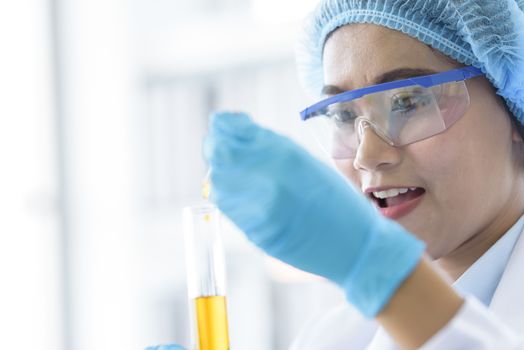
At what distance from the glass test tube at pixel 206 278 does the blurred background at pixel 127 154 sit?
2.07m

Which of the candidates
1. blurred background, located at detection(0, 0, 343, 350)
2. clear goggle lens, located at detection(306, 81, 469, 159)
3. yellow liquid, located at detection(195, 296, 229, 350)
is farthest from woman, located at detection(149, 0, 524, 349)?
blurred background, located at detection(0, 0, 343, 350)

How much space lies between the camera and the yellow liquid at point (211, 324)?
1303 mm

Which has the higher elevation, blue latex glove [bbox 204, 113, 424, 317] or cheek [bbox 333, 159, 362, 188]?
cheek [bbox 333, 159, 362, 188]

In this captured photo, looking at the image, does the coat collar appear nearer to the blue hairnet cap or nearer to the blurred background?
the blue hairnet cap

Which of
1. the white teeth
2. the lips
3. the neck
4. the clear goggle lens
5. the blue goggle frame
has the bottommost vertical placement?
the neck

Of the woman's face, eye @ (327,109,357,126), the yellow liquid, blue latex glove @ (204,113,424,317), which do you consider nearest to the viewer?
blue latex glove @ (204,113,424,317)

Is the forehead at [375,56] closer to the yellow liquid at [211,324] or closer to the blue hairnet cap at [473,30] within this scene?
the blue hairnet cap at [473,30]

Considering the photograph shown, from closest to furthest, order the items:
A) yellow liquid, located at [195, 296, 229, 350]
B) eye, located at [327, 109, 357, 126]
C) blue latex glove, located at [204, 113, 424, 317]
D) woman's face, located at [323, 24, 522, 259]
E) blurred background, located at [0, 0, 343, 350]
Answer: blue latex glove, located at [204, 113, 424, 317] < yellow liquid, located at [195, 296, 229, 350] < woman's face, located at [323, 24, 522, 259] < eye, located at [327, 109, 357, 126] < blurred background, located at [0, 0, 343, 350]

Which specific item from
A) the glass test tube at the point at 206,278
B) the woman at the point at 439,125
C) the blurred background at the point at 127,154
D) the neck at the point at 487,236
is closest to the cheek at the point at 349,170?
the woman at the point at 439,125

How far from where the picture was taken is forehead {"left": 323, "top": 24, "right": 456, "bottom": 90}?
4.96 feet

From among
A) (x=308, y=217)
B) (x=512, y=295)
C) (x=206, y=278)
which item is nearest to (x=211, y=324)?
(x=206, y=278)

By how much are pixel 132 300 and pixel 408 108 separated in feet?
7.95

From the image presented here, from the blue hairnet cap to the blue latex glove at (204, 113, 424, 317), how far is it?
64 centimetres

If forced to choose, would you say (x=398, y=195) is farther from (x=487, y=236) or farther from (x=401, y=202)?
(x=487, y=236)
